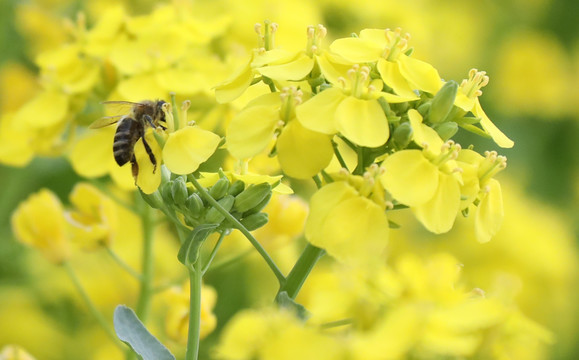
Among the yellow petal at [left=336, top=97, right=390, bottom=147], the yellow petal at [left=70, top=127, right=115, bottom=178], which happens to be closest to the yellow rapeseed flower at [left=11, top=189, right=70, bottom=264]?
the yellow petal at [left=70, top=127, right=115, bottom=178]

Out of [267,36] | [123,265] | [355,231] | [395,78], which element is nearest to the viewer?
[355,231]

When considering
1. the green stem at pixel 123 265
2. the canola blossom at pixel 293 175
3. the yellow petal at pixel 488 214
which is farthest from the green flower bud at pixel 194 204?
the green stem at pixel 123 265

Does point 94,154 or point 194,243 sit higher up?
point 194,243

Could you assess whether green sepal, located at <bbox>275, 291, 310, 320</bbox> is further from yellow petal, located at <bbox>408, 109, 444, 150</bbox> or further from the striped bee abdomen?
the striped bee abdomen

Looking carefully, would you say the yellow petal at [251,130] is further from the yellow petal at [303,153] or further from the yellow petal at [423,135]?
the yellow petal at [423,135]

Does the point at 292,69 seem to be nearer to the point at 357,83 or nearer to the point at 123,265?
the point at 357,83

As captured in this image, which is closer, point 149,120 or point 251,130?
point 251,130

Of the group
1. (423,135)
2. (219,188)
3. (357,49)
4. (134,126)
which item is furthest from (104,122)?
(423,135)
